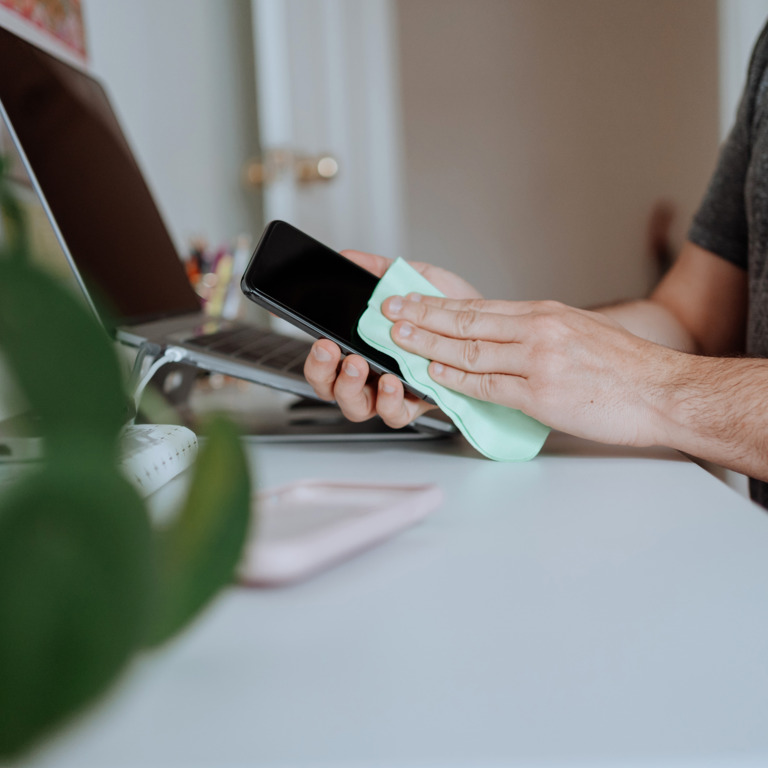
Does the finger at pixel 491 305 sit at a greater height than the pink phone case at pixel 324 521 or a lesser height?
greater

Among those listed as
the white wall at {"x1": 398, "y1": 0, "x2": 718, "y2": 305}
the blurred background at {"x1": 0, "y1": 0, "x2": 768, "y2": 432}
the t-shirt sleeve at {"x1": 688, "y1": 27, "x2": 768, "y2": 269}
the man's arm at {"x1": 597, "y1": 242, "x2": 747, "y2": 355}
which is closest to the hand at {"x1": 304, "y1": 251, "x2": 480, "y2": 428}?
the man's arm at {"x1": 597, "y1": 242, "x2": 747, "y2": 355}

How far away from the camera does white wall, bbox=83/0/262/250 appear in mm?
1392

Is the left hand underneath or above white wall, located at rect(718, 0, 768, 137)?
underneath

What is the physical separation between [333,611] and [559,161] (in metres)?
2.74

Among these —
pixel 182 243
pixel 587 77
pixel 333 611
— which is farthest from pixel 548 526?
pixel 587 77

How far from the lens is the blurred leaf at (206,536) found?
117 mm

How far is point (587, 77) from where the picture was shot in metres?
2.74

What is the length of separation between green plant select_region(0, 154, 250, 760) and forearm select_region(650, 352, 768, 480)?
51cm

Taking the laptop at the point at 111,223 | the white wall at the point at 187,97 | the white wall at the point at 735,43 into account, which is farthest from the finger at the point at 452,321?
the white wall at the point at 735,43

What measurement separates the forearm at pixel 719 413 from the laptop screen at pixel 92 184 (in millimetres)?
439

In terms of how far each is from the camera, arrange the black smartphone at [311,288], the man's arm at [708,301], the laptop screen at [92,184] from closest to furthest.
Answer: the black smartphone at [311,288]
the laptop screen at [92,184]
the man's arm at [708,301]

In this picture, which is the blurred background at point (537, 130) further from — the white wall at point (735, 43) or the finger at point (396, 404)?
the finger at point (396, 404)

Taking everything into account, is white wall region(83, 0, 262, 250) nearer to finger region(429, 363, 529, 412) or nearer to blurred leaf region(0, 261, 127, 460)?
finger region(429, 363, 529, 412)

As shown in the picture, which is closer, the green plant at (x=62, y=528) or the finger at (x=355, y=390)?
the green plant at (x=62, y=528)
